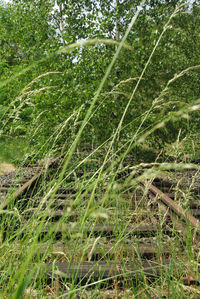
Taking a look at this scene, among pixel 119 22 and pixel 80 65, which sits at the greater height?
pixel 119 22

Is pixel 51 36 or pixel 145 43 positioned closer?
pixel 145 43

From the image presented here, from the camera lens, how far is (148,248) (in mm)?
2277

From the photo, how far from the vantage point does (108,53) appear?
17.7 feet

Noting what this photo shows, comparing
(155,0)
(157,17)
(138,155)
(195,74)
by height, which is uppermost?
(155,0)

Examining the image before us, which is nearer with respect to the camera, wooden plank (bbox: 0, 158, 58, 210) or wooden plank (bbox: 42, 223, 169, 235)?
wooden plank (bbox: 42, 223, 169, 235)

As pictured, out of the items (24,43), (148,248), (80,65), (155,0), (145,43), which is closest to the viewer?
(148,248)

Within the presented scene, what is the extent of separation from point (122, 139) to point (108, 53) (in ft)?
5.66

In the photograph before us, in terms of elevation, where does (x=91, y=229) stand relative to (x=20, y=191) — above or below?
above

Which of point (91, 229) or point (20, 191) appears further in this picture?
point (20, 191)

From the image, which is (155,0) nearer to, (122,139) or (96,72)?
(96,72)

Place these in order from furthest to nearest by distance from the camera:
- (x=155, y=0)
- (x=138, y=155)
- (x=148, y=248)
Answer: (x=155, y=0)
(x=138, y=155)
(x=148, y=248)

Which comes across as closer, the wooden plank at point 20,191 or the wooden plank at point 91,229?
the wooden plank at point 91,229

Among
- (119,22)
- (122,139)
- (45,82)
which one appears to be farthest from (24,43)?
(122,139)

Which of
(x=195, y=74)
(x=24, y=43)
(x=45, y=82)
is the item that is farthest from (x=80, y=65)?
(x=195, y=74)
